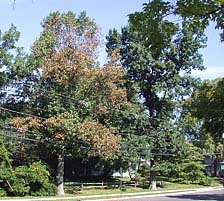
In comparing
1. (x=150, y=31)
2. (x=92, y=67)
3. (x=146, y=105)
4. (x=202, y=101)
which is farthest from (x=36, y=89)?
(x=150, y=31)

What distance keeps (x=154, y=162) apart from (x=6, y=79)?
19.9 metres

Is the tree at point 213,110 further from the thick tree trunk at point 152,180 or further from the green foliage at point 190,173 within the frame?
the green foliage at point 190,173

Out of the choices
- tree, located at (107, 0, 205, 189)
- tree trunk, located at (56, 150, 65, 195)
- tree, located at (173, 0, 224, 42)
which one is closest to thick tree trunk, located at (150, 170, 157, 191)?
tree, located at (107, 0, 205, 189)

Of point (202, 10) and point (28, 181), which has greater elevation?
point (202, 10)

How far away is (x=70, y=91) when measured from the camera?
1646 inches

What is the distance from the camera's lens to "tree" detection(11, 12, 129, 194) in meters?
40.1

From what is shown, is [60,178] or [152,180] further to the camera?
[152,180]

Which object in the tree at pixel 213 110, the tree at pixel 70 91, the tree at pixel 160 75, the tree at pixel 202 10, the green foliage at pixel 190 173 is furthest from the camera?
the green foliage at pixel 190 173

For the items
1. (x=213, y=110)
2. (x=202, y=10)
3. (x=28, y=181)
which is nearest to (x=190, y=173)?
(x=28, y=181)

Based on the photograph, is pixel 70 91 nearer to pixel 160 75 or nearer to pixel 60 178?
pixel 60 178

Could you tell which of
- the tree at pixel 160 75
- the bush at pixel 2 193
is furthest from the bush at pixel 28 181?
the tree at pixel 160 75

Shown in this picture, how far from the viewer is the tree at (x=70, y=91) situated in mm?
40094

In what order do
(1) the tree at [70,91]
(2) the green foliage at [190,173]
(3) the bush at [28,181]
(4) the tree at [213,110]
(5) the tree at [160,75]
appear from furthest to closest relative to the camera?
(2) the green foliage at [190,173] → (5) the tree at [160,75] → (1) the tree at [70,91] → (3) the bush at [28,181] → (4) the tree at [213,110]

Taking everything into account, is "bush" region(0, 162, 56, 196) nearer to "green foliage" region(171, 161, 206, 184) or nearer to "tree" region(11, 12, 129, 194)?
"tree" region(11, 12, 129, 194)
